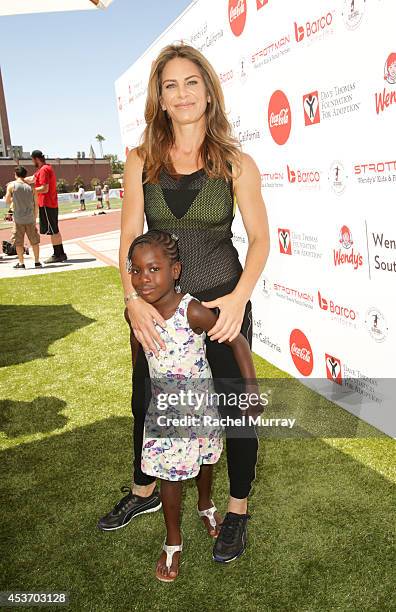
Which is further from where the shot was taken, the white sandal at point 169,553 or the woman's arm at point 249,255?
the white sandal at point 169,553

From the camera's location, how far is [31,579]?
95.5 inches

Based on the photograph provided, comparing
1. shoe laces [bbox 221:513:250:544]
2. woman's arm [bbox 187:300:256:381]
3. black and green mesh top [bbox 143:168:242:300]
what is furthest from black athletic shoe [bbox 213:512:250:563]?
black and green mesh top [bbox 143:168:242:300]

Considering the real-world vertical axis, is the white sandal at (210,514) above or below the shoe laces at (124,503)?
below

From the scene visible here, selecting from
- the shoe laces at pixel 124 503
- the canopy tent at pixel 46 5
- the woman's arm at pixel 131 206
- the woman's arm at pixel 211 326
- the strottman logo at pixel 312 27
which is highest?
the canopy tent at pixel 46 5

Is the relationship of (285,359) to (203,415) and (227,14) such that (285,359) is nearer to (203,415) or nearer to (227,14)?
(203,415)

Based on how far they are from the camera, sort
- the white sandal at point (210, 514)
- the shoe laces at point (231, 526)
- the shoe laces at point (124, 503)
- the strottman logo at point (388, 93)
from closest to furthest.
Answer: the shoe laces at point (231, 526), the white sandal at point (210, 514), the shoe laces at point (124, 503), the strottman logo at point (388, 93)

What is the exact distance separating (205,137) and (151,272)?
2.35 ft

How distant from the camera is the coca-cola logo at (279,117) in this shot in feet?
13.1

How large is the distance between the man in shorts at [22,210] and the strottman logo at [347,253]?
27.5 ft

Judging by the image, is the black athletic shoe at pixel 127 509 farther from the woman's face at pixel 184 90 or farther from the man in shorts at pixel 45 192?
the man in shorts at pixel 45 192

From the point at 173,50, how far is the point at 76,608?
239cm

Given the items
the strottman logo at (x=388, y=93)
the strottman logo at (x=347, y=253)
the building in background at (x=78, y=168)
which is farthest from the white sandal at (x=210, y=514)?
the building in background at (x=78, y=168)

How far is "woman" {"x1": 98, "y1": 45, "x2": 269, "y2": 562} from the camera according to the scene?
2.24 meters

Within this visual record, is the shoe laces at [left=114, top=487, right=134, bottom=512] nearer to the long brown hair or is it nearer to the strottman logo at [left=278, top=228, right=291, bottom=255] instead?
the long brown hair
